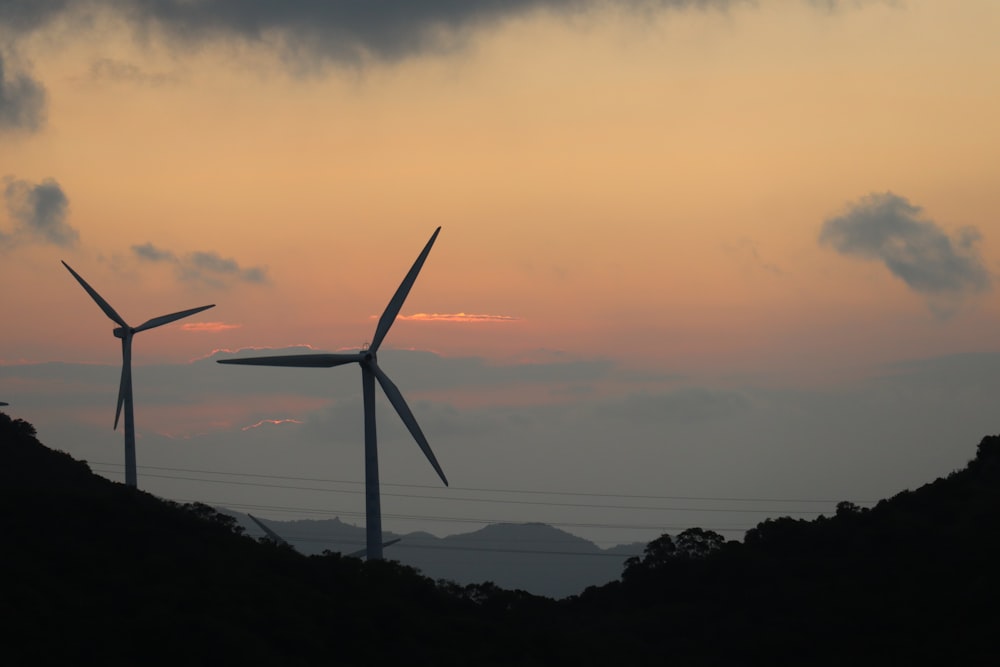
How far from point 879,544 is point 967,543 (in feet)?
50.9

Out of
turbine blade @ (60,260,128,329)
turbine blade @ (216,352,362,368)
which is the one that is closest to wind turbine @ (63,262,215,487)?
turbine blade @ (60,260,128,329)

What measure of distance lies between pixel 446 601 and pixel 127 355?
222 feet

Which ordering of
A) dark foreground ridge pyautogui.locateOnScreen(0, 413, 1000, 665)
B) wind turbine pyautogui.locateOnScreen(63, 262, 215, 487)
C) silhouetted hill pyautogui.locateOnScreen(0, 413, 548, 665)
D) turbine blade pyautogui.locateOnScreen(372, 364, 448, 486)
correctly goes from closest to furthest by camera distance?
silhouetted hill pyautogui.locateOnScreen(0, 413, 548, 665)
dark foreground ridge pyautogui.locateOnScreen(0, 413, 1000, 665)
turbine blade pyautogui.locateOnScreen(372, 364, 448, 486)
wind turbine pyautogui.locateOnScreen(63, 262, 215, 487)

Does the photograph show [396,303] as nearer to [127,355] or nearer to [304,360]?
[304,360]

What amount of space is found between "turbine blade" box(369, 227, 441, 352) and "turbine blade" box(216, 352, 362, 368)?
296 centimetres

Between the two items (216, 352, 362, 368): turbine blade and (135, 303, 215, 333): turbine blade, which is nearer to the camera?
(216, 352, 362, 368): turbine blade

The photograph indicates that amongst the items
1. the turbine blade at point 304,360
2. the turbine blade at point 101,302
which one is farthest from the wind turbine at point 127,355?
the turbine blade at point 304,360

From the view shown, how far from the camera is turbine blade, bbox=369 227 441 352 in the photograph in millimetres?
133087

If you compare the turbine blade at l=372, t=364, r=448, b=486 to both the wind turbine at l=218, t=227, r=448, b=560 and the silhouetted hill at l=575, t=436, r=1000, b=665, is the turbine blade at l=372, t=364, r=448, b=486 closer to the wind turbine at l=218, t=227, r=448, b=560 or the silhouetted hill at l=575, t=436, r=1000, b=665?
the wind turbine at l=218, t=227, r=448, b=560

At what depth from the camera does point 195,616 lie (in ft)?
385

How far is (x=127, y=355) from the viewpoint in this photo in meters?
187

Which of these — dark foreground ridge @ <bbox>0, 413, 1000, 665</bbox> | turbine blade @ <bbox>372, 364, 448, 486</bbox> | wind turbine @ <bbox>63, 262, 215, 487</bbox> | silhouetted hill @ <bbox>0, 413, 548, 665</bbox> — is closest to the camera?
silhouetted hill @ <bbox>0, 413, 548, 665</bbox>

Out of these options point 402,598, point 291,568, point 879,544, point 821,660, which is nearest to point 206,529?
point 291,568

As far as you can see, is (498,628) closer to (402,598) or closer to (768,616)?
(402,598)
